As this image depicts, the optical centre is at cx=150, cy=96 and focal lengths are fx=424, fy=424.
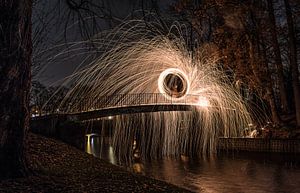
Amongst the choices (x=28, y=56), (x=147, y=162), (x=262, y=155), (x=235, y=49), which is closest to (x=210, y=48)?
(x=235, y=49)

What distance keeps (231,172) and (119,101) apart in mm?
10582

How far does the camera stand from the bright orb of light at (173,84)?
28.2 meters

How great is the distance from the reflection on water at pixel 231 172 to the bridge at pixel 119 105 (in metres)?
3.97

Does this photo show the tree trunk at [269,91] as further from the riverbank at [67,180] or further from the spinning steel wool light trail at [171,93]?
the riverbank at [67,180]

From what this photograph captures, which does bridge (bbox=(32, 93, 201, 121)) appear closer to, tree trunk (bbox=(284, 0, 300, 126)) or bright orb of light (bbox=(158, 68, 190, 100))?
bright orb of light (bbox=(158, 68, 190, 100))

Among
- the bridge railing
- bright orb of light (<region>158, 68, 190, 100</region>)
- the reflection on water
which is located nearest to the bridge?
the bridge railing

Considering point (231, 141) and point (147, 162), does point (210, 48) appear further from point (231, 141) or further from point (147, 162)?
point (147, 162)

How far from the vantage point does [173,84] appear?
35.5 meters

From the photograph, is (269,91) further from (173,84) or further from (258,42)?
(173,84)

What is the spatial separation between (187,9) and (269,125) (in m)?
11.5

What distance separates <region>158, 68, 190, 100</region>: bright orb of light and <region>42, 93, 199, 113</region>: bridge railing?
0.87 ft

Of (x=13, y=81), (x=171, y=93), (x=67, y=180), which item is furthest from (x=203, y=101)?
(x=13, y=81)

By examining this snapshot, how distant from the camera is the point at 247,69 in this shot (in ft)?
105

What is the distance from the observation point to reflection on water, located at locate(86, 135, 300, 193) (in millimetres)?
16703
